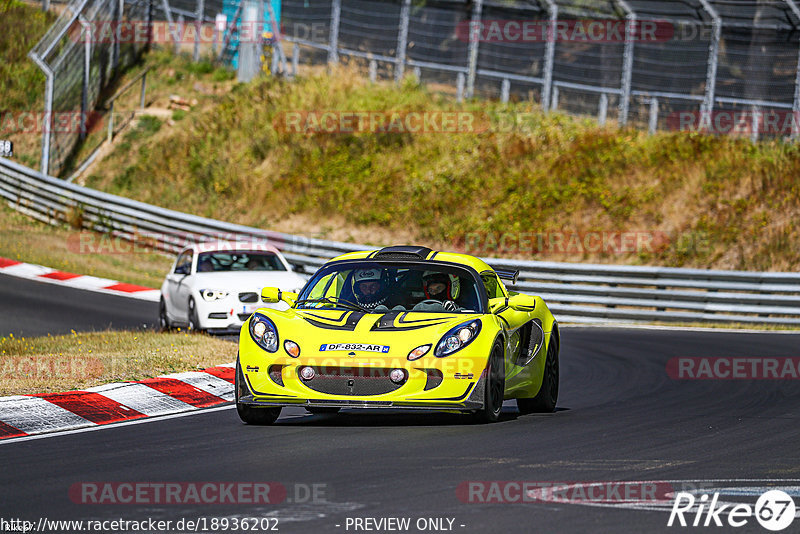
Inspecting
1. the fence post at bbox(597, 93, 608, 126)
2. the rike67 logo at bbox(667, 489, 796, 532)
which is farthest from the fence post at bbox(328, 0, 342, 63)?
the rike67 logo at bbox(667, 489, 796, 532)

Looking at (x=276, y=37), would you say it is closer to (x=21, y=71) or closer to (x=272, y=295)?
(x=21, y=71)

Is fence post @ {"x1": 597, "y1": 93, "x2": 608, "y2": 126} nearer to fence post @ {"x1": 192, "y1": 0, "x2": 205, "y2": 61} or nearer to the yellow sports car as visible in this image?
fence post @ {"x1": 192, "y1": 0, "x2": 205, "y2": 61}

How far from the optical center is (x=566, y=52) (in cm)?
2714

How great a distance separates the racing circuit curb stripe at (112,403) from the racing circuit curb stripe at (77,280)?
12234 millimetres

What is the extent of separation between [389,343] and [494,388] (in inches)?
37.4

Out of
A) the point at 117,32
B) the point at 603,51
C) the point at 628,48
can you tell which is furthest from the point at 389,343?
the point at 117,32

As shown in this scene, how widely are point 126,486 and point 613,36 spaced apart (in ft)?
71.1

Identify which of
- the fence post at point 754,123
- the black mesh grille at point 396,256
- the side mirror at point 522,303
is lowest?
the side mirror at point 522,303

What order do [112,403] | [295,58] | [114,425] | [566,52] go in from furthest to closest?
[295,58] < [566,52] < [112,403] < [114,425]

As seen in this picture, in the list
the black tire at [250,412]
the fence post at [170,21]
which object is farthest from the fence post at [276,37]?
the black tire at [250,412]

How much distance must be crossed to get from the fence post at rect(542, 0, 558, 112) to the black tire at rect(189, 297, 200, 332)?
41.4 ft

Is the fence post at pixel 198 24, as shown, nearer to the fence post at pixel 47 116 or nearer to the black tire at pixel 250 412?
the fence post at pixel 47 116

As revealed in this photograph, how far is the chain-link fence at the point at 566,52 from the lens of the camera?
24594mm

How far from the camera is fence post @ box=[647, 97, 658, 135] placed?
1097 inches
